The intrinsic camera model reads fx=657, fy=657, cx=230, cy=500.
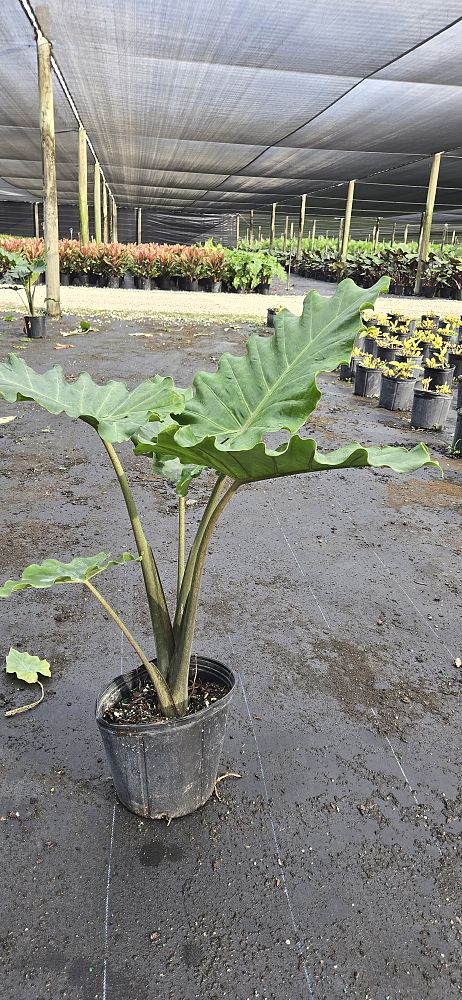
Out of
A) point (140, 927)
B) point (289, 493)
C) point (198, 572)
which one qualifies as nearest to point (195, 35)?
point (289, 493)

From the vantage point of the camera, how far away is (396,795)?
1.54m

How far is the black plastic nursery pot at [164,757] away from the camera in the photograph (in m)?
1.32

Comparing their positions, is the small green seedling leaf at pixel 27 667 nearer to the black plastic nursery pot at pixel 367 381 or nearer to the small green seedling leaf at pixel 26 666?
the small green seedling leaf at pixel 26 666

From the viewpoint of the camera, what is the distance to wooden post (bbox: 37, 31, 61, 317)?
7086mm

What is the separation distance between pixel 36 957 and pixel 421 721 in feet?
3.60

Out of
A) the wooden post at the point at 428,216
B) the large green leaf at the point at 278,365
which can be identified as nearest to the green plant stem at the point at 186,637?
the large green leaf at the point at 278,365

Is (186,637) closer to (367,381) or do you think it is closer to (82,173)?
(367,381)

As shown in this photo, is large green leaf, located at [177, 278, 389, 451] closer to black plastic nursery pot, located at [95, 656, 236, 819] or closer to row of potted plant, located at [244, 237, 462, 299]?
black plastic nursery pot, located at [95, 656, 236, 819]

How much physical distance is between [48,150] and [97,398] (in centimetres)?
744

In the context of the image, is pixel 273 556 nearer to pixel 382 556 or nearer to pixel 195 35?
pixel 382 556

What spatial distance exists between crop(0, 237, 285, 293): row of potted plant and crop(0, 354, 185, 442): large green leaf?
40.3 ft

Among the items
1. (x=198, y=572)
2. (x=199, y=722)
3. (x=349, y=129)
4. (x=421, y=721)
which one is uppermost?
(x=349, y=129)

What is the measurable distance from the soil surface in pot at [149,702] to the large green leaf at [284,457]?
620 mm

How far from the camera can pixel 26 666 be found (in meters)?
1.85
